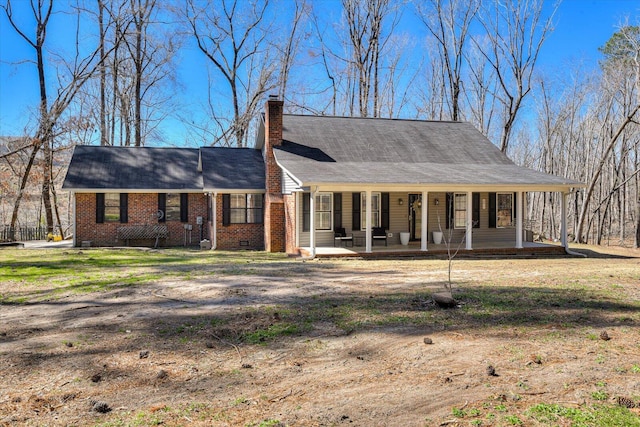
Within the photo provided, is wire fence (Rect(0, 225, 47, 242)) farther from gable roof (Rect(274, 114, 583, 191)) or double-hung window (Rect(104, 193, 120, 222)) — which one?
gable roof (Rect(274, 114, 583, 191))

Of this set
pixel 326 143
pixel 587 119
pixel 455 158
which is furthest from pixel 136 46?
pixel 587 119

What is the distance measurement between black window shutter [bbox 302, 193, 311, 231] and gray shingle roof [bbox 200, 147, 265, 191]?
320 centimetres

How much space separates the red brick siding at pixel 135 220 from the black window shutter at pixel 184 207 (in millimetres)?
121

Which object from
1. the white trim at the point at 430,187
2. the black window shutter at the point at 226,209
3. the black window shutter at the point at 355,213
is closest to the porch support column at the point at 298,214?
the white trim at the point at 430,187

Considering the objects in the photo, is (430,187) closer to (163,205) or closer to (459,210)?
(459,210)

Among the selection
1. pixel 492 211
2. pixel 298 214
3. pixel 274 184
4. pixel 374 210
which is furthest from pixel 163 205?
pixel 492 211

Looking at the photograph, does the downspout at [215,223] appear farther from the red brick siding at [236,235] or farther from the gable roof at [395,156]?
the gable roof at [395,156]

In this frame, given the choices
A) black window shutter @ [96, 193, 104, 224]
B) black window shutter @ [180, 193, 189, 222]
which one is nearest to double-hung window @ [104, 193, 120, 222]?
black window shutter @ [96, 193, 104, 224]

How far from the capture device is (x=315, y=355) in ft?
16.2

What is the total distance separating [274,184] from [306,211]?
2038mm

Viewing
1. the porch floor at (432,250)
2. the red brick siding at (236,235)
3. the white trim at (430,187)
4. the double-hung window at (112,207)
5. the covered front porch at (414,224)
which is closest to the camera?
the white trim at (430,187)

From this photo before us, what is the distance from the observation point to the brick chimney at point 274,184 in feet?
56.2

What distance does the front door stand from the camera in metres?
17.1

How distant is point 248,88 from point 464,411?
99.4 ft
